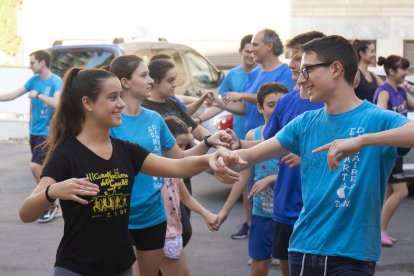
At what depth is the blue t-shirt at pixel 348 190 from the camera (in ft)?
15.2

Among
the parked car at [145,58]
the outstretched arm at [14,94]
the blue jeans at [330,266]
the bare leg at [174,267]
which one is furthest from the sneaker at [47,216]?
the blue jeans at [330,266]

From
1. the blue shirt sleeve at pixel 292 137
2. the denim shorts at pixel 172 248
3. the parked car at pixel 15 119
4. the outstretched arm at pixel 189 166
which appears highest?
the blue shirt sleeve at pixel 292 137

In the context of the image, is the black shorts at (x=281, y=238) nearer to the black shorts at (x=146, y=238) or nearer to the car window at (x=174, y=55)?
the black shorts at (x=146, y=238)

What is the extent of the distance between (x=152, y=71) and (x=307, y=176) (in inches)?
109

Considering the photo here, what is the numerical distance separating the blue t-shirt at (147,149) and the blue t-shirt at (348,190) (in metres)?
1.50

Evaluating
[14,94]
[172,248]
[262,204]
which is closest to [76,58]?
[14,94]

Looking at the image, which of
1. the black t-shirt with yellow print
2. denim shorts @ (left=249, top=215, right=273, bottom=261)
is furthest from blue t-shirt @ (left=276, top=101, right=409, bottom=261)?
denim shorts @ (left=249, top=215, right=273, bottom=261)

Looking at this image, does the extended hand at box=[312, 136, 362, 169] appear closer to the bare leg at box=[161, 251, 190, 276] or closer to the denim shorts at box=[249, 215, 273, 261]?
the bare leg at box=[161, 251, 190, 276]

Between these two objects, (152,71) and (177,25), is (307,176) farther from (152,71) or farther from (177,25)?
(177,25)

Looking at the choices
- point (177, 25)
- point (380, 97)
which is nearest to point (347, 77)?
point (380, 97)

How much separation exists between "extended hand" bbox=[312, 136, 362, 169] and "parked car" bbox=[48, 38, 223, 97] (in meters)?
10.8

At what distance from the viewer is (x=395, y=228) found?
415 inches

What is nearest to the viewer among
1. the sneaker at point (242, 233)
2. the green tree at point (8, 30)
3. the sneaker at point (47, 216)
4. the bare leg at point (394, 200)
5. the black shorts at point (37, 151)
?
the bare leg at point (394, 200)

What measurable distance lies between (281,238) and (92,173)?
72.4 inches
